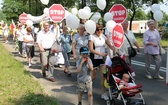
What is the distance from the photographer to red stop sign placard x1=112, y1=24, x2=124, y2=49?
5.97 m

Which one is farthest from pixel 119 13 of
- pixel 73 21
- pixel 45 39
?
pixel 45 39

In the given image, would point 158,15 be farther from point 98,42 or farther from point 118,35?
point 98,42

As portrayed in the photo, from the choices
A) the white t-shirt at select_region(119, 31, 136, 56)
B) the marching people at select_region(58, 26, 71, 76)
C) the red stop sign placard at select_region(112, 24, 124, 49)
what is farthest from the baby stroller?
the marching people at select_region(58, 26, 71, 76)

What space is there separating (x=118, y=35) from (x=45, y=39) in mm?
2974

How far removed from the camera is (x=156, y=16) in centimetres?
830

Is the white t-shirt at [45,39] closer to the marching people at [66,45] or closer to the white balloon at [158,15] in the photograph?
the marching people at [66,45]

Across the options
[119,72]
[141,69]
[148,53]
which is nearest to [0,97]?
[119,72]

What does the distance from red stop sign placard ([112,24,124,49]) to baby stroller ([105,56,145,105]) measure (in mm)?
339

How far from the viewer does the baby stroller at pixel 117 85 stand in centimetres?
530

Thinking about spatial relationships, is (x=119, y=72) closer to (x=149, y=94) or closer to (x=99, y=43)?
(x=99, y=43)

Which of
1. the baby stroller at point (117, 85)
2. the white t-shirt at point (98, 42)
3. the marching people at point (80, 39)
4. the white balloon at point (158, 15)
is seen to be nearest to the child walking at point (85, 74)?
the baby stroller at point (117, 85)

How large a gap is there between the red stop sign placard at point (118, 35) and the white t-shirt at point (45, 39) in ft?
9.07

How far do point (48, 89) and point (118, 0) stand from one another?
37783 mm

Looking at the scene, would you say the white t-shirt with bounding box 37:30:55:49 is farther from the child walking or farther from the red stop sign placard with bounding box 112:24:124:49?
the child walking
